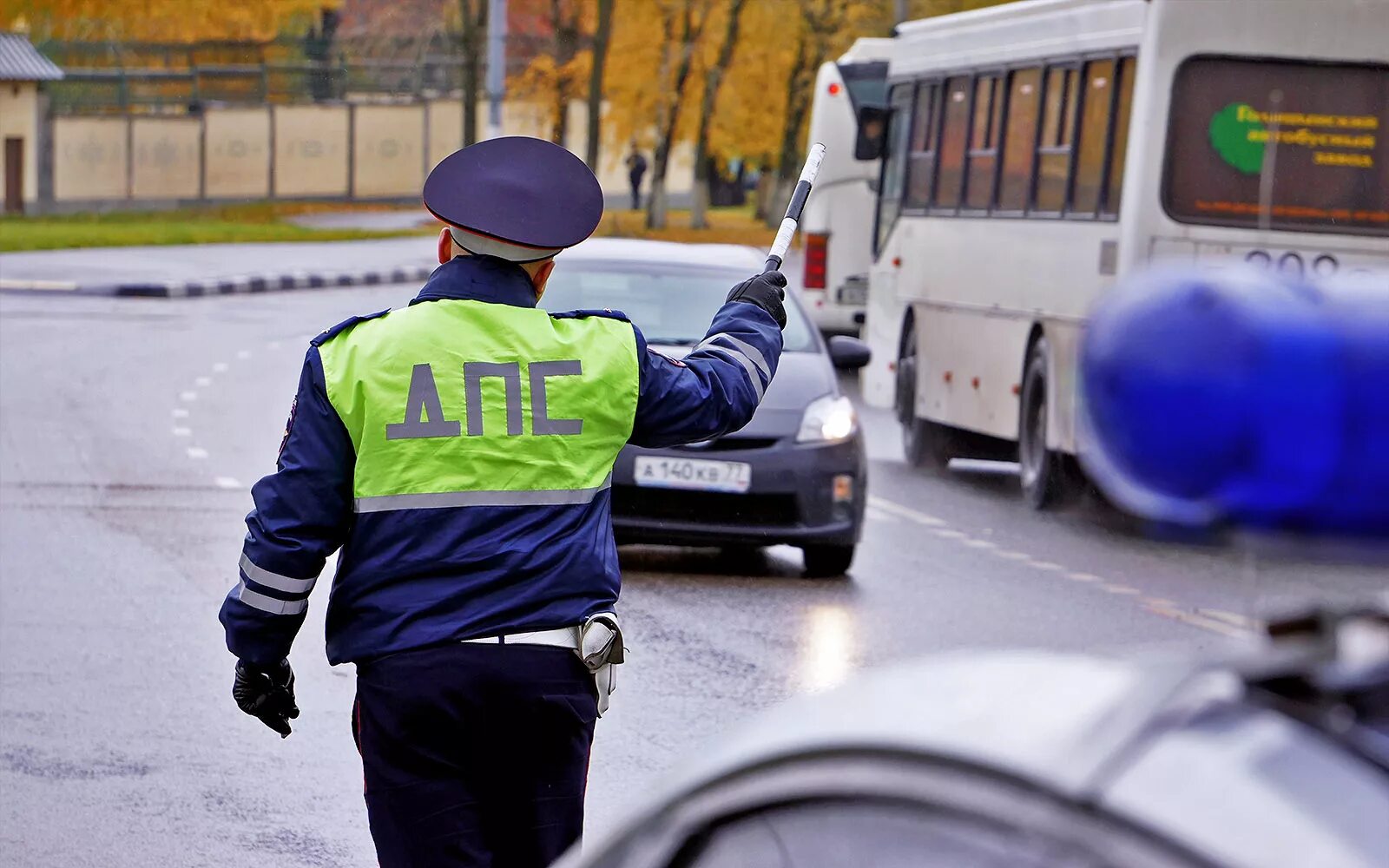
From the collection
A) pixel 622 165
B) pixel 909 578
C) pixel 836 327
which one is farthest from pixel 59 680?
pixel 622 165

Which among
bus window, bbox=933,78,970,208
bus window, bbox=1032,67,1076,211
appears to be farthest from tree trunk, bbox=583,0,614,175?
bus window, bbox=1032,67,1076,211

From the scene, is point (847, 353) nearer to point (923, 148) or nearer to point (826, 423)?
point (826, 423)

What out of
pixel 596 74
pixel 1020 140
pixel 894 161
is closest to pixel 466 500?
pixel 1020 140

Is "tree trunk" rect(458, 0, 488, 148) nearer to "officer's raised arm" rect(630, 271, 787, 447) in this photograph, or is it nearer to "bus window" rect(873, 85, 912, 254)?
"bus window" rect(873, 85, 912, 254)

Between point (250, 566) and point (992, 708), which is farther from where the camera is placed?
point (250, 566)

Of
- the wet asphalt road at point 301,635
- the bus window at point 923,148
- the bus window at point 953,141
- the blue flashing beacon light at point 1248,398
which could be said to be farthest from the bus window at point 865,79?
the blue flashing beacon light at point 1248,398

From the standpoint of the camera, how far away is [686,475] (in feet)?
35.6

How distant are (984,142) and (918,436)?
2.34 metres

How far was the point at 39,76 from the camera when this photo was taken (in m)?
50.7

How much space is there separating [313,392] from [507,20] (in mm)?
71591

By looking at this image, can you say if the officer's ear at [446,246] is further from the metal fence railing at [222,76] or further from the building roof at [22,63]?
the metal fence railing at [222,76]

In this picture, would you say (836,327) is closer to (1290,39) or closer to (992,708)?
(1290,39)

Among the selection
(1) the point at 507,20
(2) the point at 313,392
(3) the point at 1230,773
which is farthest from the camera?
(1) the point at 507,20

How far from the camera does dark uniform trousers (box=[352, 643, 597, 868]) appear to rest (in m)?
3.57
